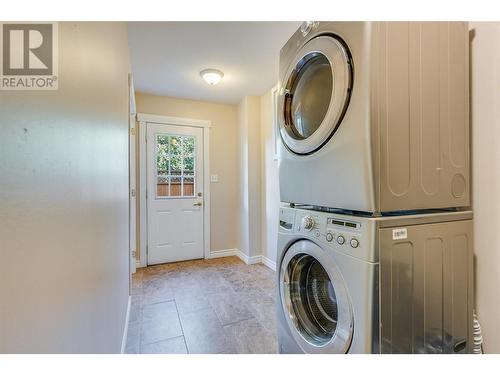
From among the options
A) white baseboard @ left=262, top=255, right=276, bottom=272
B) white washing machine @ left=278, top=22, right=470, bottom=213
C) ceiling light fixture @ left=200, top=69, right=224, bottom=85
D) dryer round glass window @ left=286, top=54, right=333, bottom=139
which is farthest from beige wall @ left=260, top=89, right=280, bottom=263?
white washing machine @ left=278, top=22, right=470, bottom=213

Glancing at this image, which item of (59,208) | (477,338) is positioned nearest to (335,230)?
(477,338)

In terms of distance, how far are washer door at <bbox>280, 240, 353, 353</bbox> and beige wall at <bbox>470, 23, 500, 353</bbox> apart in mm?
639

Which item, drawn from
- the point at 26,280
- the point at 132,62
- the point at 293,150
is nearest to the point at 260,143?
the point at 132,62

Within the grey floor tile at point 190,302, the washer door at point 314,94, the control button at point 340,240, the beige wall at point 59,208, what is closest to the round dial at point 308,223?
the control button at point 340,240

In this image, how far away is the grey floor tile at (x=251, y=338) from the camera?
1.63m

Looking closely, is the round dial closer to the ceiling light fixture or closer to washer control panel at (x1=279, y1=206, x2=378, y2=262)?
washer control panel at (x1=279, y1=206, x2=378, y2=262)

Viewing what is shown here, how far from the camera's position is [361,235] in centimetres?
84

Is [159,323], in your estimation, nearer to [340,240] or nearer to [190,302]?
[190,302]

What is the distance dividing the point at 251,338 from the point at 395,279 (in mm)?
1308

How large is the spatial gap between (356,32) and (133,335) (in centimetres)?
231

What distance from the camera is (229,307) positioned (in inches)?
86.7

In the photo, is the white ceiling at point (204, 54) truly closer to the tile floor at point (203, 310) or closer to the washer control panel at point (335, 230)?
the washer control panel at point (335, 230)

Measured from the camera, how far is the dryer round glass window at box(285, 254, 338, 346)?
1.14 meters

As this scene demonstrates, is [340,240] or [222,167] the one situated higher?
[222,167]
